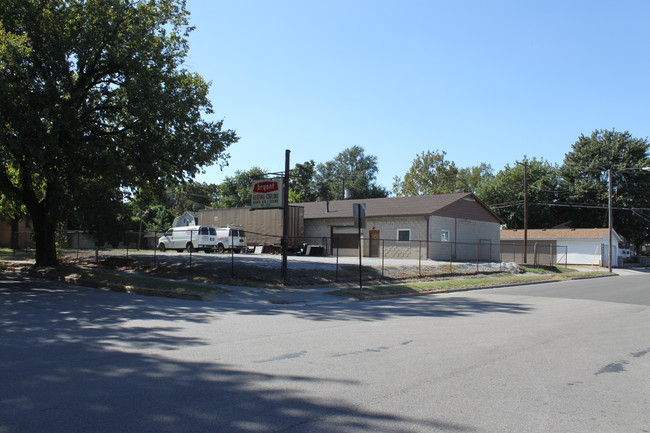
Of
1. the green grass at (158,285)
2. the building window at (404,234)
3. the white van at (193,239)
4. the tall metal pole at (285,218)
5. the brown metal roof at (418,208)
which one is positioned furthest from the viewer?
the white van at (193,239)

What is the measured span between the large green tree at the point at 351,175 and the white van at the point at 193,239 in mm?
40366

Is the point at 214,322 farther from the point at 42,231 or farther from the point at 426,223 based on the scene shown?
the point at 426,223

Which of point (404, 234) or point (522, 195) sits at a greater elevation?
point (522, 195)

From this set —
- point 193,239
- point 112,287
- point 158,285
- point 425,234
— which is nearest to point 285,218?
point 158,285

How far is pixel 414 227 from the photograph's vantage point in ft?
117

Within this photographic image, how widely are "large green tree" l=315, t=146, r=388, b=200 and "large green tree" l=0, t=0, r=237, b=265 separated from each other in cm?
5580

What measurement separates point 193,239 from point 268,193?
1890cm

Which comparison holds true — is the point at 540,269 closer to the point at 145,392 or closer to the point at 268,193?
the point at 268,193

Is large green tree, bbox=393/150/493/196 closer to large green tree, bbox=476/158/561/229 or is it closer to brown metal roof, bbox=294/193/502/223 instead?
large green tree, bbox=476/158/561/229

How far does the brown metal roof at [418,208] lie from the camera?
36125mm

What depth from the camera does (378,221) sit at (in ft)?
124

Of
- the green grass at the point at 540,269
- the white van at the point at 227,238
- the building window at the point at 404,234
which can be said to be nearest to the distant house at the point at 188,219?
the white van at the point at 227,238

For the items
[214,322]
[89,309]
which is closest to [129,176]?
[89,309]

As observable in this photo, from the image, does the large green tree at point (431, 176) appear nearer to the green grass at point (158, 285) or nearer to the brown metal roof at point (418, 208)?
the brown metal roof at point (418, 208)
